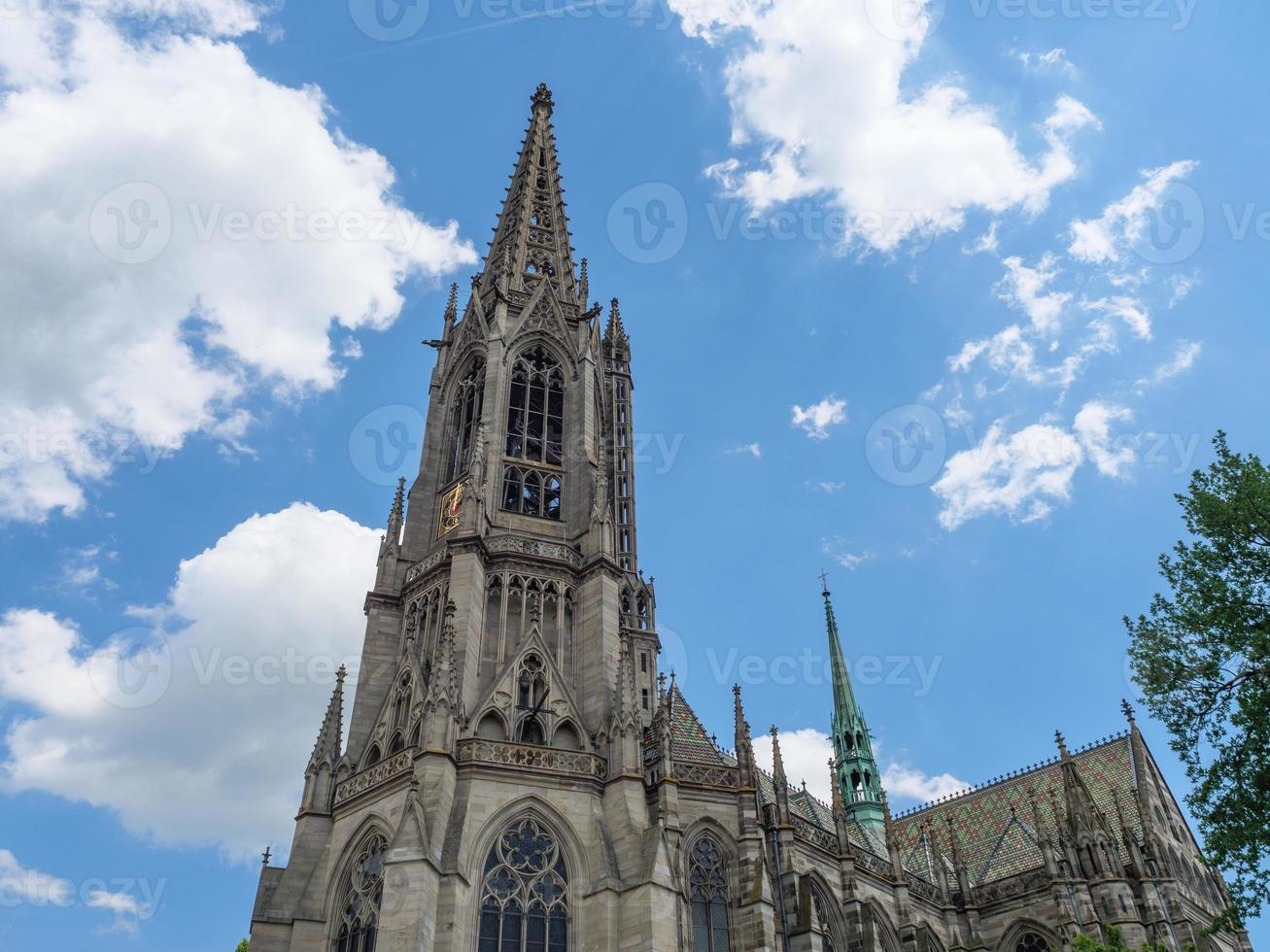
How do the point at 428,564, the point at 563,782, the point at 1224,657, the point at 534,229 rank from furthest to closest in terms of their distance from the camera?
the point at 534,229 < the point at 428,564 < the point at 563,782 < the point at 1224,657

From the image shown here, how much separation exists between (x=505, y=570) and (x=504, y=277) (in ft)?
50.0

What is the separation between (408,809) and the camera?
27203 millimetres

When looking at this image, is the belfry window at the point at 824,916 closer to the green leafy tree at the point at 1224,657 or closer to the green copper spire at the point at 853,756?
the green leafy tree at the point at 1224,657

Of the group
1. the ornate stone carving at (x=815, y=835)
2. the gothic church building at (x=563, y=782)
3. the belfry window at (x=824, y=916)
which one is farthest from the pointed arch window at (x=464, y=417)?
the belfry window at (x=824, y=916)

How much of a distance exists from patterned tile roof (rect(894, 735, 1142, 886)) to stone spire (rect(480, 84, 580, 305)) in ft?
109

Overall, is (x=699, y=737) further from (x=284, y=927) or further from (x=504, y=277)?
(x=504, y=277)

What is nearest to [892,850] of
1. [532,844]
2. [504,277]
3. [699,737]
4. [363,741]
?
[699,737]

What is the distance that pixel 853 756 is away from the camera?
70.1 meters

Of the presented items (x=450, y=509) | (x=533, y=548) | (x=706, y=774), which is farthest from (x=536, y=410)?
(x=706, y=774)

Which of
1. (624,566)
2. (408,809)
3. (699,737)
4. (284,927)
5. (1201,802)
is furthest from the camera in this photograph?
(624,566)

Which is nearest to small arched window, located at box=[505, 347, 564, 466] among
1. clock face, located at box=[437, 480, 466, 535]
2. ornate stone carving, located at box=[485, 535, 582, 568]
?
clock face, located at box=[437, 480, 466, 535]

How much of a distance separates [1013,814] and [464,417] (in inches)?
1380

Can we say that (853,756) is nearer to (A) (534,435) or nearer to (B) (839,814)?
(B) (839,814)

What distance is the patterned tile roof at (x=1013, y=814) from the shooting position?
4891cm
